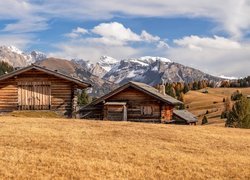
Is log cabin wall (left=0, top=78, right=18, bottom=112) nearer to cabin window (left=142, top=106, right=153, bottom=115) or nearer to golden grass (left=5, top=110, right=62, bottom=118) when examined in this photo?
golden grass (left=5, top=110, right=62, bottom=118)

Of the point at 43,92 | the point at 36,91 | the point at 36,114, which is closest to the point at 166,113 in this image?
the point at 43,92

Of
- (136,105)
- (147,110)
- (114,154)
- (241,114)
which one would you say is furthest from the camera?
(241,114)

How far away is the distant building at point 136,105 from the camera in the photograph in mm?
49219

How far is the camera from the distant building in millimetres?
49219

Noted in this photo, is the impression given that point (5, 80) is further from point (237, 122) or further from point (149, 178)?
point (237, 122)

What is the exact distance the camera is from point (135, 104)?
50094 mm

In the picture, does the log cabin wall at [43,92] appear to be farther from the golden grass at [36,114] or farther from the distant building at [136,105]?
the distant building at [136,105]

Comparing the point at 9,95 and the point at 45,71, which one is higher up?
the point at 45,71

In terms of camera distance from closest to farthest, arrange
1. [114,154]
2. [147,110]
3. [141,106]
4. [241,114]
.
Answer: [114,154]
[147,110]
[141,106]
[241,114]

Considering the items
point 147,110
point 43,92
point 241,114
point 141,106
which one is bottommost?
point 241,114

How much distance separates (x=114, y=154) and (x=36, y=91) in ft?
86.6

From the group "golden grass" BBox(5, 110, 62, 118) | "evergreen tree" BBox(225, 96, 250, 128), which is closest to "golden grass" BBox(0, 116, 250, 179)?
"golden grass" BBox(5, 110, 62, 118)

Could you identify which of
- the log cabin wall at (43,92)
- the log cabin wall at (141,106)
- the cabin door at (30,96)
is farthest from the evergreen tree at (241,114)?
the cabin door at (30,96)

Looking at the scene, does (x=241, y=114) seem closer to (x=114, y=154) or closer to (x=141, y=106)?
(x=141, y=106)
